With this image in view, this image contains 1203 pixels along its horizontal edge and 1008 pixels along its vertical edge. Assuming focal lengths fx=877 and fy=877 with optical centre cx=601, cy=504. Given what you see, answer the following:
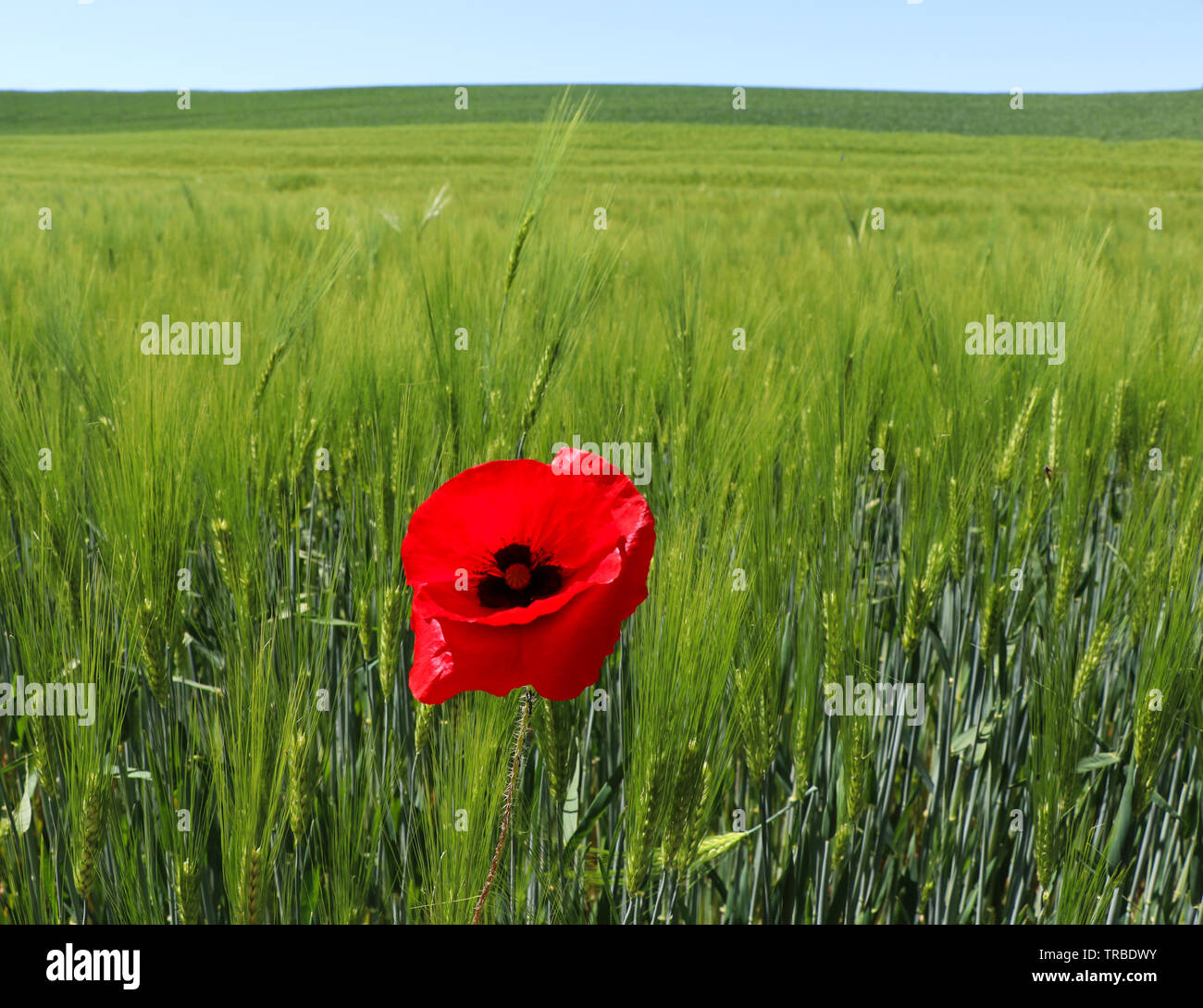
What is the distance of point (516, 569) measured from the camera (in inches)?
23.2

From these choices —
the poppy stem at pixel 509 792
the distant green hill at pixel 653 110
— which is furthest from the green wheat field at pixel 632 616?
the distant green hill at pixel 653 110

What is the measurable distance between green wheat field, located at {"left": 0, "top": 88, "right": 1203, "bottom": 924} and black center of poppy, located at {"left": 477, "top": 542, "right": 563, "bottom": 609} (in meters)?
0.08

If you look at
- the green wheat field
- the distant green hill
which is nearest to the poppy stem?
the green wheat field

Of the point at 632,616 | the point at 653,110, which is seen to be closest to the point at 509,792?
the point at 632,616

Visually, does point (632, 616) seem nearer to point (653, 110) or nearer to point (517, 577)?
point (517, 577)

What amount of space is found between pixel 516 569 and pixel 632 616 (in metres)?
0.28

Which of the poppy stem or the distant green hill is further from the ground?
the distant green hill

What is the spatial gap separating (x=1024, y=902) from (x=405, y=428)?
2.75ft

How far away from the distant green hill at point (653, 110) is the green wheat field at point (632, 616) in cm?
3018

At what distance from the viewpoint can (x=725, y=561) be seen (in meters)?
0.64

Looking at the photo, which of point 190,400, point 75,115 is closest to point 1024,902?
point 190,400

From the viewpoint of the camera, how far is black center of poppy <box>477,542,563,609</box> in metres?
0.59

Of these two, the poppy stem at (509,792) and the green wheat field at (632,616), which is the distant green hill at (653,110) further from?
the poppy stem at (509,792)

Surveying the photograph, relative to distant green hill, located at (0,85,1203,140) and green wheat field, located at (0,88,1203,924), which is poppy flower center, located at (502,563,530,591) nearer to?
green wheat field, located at (0,88,1203,924)
